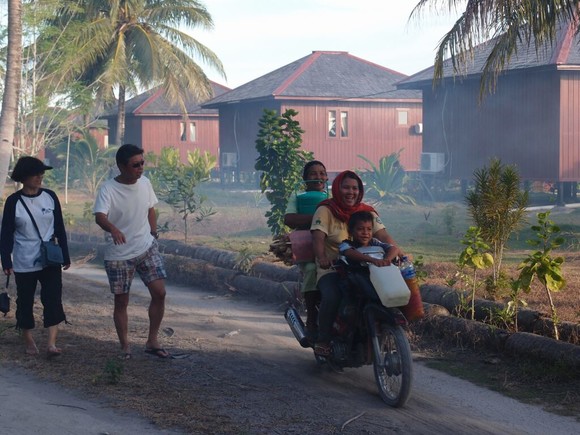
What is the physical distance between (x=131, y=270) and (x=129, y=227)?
14.7 inches

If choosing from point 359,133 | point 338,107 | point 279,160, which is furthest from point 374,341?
point 359,133

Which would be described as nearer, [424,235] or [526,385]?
[526,385]

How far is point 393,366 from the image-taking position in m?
6.65

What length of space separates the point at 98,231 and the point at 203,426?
19043 mm

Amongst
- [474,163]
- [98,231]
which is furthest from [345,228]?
[474,163]

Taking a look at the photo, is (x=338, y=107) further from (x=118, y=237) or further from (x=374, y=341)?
(x=374, y=341)

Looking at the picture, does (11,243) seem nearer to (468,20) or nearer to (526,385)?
(526,385)

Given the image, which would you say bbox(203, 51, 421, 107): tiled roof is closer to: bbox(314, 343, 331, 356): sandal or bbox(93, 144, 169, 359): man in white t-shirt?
bbox(93, 144, 169, 359): man in white t-shirt

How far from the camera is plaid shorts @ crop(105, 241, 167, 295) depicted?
26.2 ft

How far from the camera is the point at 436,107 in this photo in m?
33.8

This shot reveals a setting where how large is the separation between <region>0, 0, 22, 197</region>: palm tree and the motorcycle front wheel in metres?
11.2

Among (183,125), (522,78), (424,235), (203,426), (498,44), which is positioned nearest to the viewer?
(203,426)

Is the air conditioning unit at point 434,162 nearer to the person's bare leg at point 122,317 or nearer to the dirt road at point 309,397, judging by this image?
the dirt road at point 309,397

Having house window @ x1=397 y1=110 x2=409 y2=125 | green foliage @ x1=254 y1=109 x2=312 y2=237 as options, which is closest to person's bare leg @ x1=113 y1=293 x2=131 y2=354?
green foliage @ x1=254 y1=109 x2=312 y2=237
